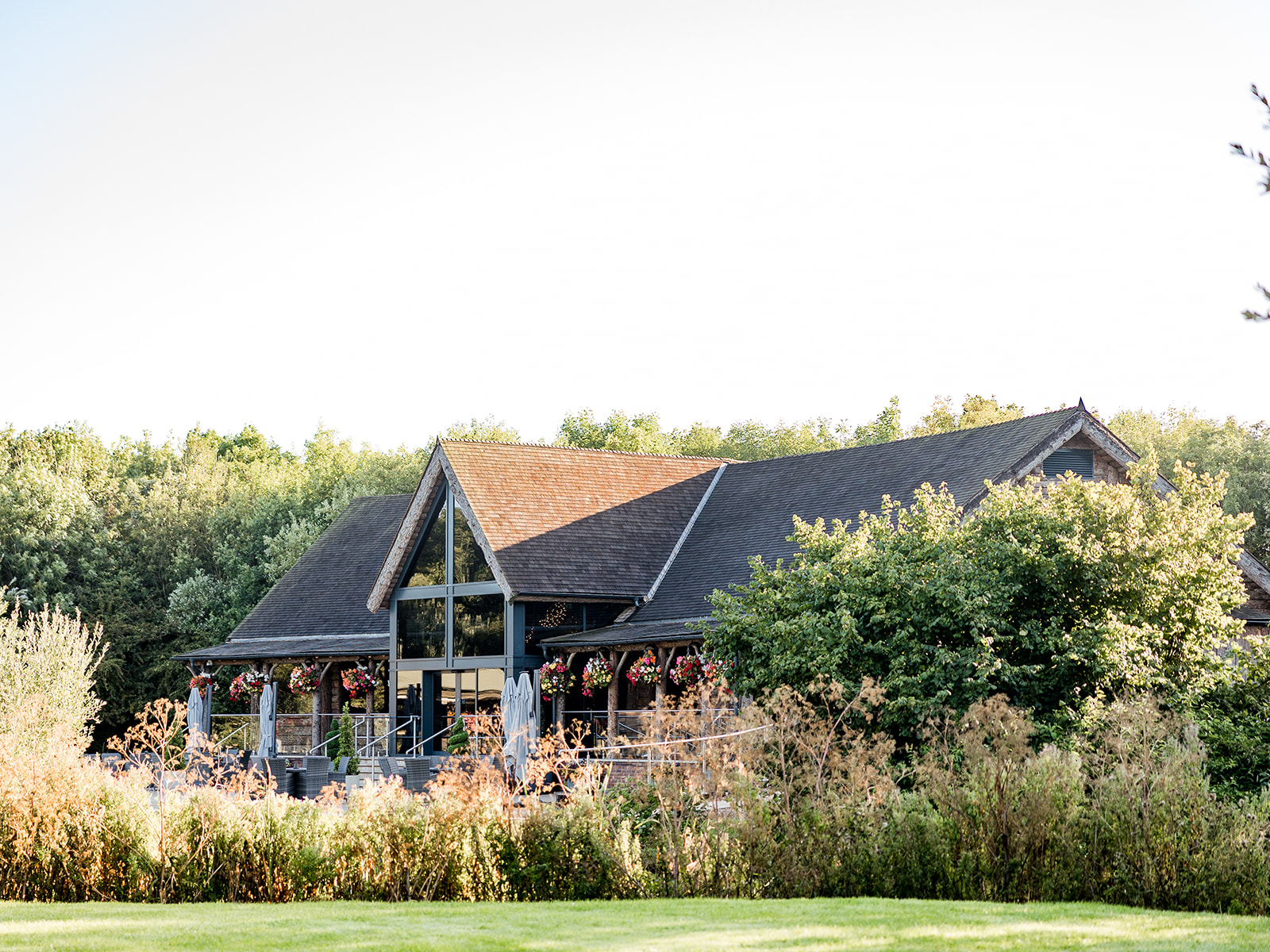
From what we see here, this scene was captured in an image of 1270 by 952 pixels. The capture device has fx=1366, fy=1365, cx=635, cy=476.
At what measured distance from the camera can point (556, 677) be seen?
26406 millimetres

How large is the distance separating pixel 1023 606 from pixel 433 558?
1517cm

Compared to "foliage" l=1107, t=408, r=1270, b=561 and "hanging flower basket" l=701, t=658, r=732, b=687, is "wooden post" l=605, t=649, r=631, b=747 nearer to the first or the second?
"hanging flower basket" l=701, t=658, r=732, b=687

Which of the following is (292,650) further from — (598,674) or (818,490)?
(818,490)

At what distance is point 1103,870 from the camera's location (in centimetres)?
1209

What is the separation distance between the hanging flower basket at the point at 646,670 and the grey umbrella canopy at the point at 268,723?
10.3m

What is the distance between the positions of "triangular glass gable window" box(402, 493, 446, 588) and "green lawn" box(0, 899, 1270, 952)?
17175 mm

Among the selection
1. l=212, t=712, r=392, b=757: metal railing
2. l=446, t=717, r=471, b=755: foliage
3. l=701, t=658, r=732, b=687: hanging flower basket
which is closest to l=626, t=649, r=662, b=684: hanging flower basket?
l=701, t=658, r=732, b=687: hanging flower basket

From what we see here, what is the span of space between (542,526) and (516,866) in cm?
1555

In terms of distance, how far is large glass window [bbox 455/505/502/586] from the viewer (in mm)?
28312

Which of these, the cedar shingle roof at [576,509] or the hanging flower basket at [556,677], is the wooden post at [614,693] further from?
the cedar shingle roof at [576,509]

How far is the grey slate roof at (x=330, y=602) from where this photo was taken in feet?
106

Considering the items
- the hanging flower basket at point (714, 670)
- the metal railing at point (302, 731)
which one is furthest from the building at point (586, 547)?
the hanging flower basket at point (714, 670)

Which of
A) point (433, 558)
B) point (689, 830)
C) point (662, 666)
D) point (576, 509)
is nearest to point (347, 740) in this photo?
point (433, 558)

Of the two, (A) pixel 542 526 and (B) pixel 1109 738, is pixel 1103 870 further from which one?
(A) pixel 542 526
